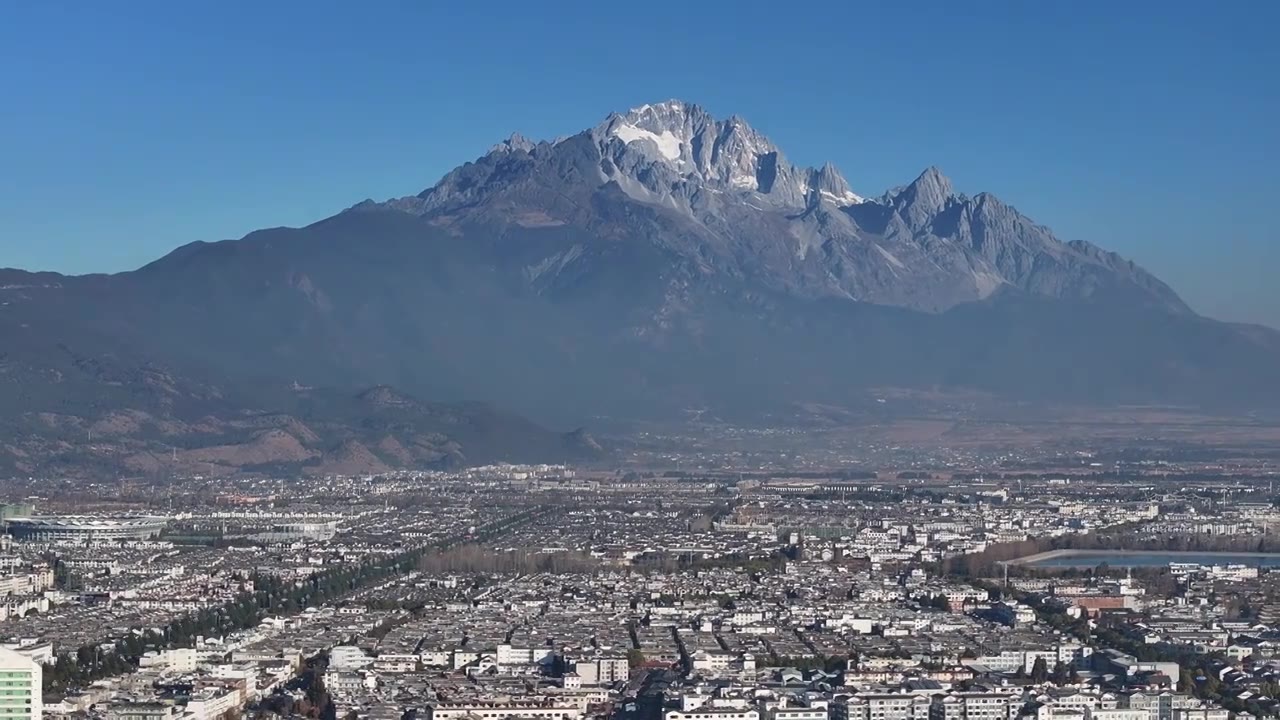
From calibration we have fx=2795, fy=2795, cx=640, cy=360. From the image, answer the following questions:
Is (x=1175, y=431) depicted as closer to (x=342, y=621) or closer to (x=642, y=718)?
(x=342, y=621)

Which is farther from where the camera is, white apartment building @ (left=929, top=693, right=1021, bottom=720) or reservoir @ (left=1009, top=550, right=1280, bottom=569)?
reservoir @ (left=1009, top=550, right=1280, bottom=569)

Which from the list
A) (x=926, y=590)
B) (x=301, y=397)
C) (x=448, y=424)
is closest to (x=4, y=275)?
(x=301, y=397)

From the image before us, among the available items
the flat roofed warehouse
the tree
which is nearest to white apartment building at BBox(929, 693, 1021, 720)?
the tree

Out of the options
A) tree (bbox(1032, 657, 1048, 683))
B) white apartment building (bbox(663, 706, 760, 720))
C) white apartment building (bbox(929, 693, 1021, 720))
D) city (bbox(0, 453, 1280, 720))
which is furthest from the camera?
tree (bbox(1032, 657, 1048, 683))

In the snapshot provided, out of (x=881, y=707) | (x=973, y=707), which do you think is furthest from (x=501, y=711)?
(x=973, y=707)

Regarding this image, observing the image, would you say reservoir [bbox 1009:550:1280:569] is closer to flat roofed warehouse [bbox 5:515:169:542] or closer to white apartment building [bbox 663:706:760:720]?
flat roofed warehouse [bbox 5:515:169:542]

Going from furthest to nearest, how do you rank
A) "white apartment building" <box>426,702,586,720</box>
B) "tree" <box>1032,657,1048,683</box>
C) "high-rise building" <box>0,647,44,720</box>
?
1. "tree" <box>1032,657,1048,683</box>
2. "white apartment building" <box>426,702,586,720</box>
3. "high-rise building" <box>0,647,44,720</box>

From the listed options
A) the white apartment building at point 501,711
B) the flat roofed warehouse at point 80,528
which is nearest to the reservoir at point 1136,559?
the flat roofed warehouse at point 80,528
